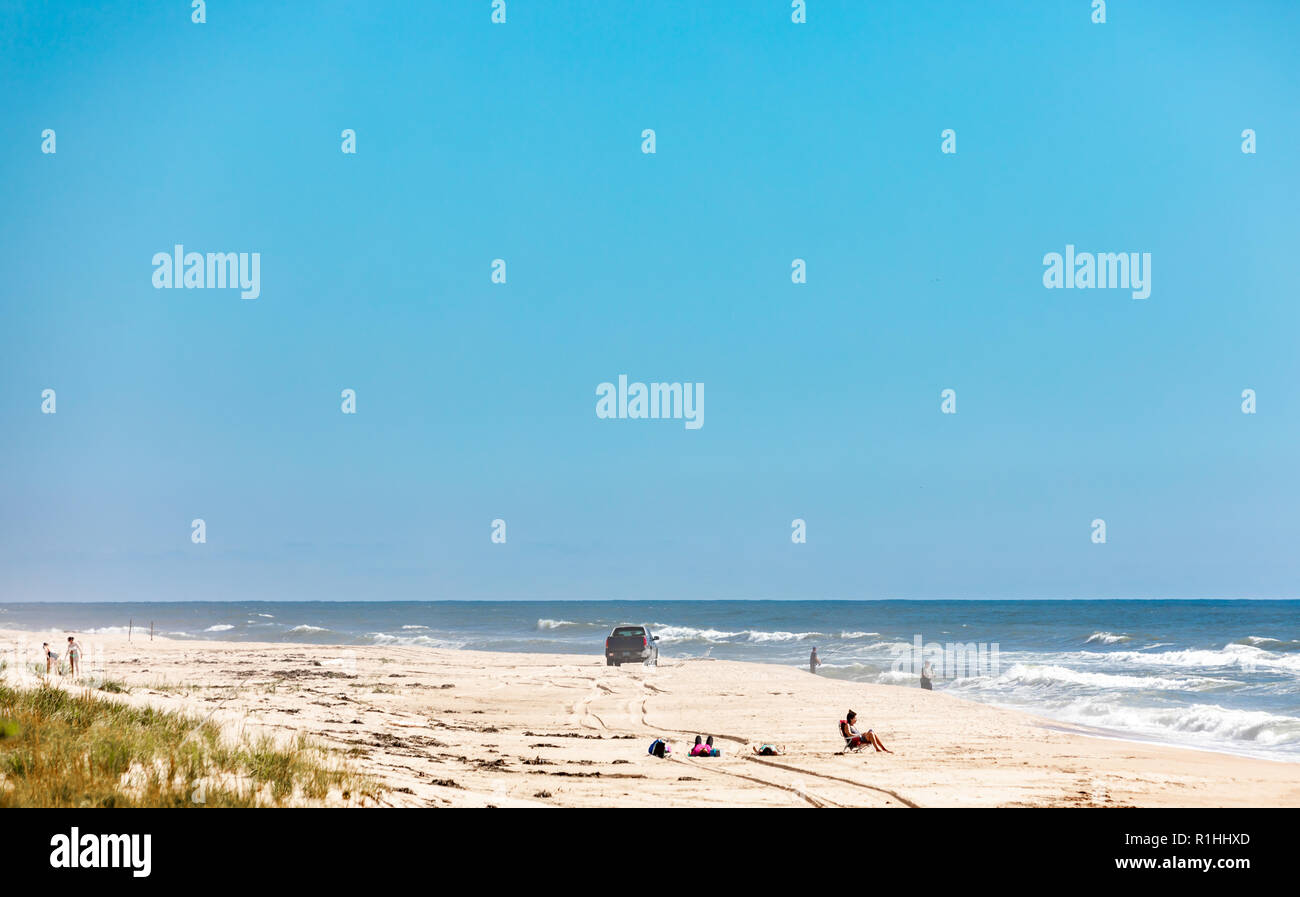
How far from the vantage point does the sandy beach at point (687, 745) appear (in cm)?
1295

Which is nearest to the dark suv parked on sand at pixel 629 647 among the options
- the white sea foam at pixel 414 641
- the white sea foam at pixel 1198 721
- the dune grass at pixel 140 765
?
the white sea foam at pixel 1198 721

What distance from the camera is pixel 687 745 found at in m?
18.1

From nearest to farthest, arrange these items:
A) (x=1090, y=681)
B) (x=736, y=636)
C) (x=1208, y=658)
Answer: (x=1090, y=681) → (x=1208, y=658) → (x=736, y=636)

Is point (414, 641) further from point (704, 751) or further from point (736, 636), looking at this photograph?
point (704, 751)

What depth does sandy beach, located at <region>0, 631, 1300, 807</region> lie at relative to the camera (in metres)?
13.0

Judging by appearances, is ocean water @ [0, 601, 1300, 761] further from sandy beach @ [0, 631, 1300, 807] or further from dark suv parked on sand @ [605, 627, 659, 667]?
dark suv parked on sand @ [605, 627, 659, 667]

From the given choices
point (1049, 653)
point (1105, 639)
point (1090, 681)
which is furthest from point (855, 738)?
point (1105, 639)

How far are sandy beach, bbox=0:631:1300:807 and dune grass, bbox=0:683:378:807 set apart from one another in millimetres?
1045

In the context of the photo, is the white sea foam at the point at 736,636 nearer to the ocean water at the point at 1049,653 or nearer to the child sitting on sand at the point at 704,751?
the ocean water at the point at 1049,653

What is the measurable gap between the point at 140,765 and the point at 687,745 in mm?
10892

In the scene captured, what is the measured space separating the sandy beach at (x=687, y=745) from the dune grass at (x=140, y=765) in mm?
1045
